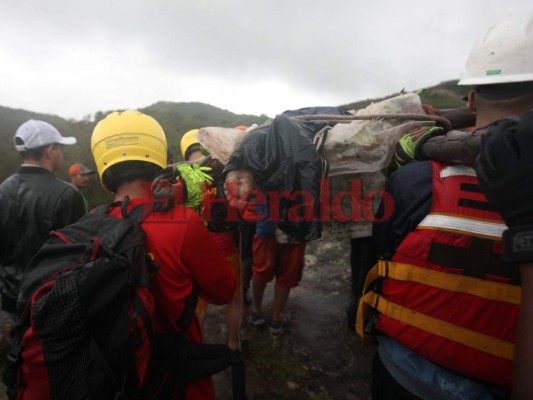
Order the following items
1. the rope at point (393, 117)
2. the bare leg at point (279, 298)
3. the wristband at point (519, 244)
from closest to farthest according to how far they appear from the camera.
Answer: the wristband at point (519, 244)
the rope at point (393, 117)
the bare leg at point (279, 298)

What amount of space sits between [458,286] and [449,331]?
7.6 inches

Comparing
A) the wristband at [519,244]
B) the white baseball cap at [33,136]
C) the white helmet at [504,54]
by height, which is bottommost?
the wristband at [519,244]

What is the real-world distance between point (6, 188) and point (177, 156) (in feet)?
29.0

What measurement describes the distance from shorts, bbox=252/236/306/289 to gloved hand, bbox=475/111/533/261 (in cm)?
257

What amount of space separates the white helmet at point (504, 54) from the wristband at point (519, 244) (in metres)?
0.72

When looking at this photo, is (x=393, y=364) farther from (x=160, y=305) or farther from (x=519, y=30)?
(x=519, y=30)

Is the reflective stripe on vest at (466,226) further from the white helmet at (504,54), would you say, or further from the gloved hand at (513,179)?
the white helmet at (504,54)

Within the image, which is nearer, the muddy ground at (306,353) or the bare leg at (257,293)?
the muddy ground at (306,353)

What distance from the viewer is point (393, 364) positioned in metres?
1.40

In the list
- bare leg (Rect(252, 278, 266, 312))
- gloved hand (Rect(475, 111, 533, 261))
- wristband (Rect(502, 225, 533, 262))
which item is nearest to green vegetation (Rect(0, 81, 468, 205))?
gloved hand (Rect(475, 111, 533, 261))

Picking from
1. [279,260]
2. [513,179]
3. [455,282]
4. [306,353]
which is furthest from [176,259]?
[306,353]

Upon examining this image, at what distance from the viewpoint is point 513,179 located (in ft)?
2.63

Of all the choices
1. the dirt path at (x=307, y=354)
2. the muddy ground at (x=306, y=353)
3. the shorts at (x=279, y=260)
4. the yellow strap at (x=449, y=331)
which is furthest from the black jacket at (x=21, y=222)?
the yellow strap at (x=449, y=331)

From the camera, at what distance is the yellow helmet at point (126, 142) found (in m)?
1.64
